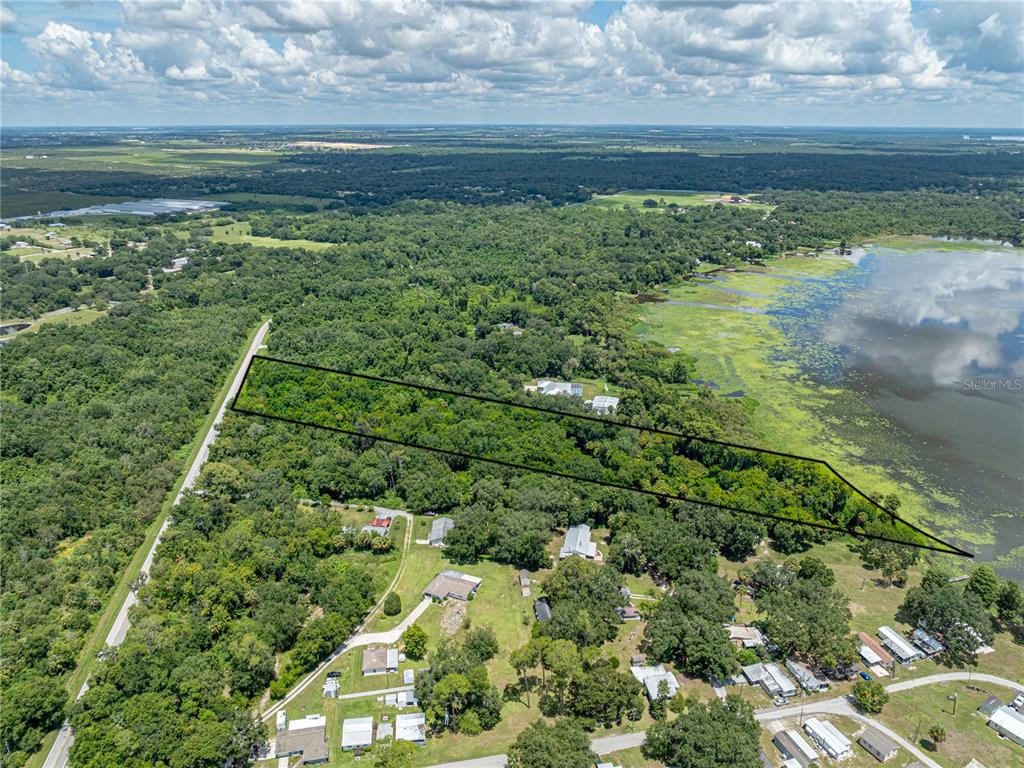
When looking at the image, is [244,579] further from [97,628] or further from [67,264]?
[67,264]

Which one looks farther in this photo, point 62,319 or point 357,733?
point 62,319

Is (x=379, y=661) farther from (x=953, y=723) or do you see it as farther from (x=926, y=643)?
(x=926, y=643)

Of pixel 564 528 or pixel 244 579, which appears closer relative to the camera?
pixel 244 579

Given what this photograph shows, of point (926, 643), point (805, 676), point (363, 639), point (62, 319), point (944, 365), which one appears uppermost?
point (944, 365)

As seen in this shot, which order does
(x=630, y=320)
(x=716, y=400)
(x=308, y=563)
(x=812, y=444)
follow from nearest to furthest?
(x=308, y=563) → (x=812, y=444) → (x=716, y=400) → (x=630, y=320)

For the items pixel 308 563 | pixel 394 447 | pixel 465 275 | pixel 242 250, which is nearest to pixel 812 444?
pixel 394 447

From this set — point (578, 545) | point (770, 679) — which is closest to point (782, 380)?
point (578, 545)

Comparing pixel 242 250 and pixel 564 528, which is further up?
pixel 242 250
